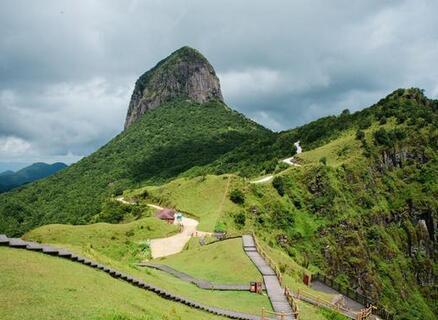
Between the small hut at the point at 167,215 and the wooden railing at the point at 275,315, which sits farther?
the small hut at the point at 167,215

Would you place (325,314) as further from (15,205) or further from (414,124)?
(15,205)

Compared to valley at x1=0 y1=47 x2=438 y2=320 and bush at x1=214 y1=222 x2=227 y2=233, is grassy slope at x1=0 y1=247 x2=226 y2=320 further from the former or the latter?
bush at x1=214 y1=222 x2=227 y2=233

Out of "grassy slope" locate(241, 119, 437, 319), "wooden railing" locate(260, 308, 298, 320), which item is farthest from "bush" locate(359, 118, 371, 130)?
"wooden railing" locate(260, 308, 298, 320)

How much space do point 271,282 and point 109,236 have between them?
104 ft

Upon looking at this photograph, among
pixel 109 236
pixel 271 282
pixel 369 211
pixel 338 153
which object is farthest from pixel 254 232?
pixel 338 153

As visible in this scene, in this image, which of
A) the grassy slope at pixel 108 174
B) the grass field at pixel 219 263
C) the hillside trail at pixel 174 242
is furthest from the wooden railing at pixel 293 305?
the grassy slope at pixel 108 174

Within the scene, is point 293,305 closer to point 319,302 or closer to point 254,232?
point 319,302

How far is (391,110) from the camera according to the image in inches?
5064

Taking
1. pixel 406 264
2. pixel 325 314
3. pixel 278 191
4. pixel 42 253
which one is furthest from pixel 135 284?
pixel 406 264

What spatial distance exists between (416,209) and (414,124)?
88.0 ft

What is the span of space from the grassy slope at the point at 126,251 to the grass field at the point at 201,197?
34.6 feet

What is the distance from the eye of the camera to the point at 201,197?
88.2 m

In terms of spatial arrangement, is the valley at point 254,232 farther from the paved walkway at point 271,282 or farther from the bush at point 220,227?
the bush at point 220,227

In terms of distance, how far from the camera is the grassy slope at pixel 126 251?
103 feet
